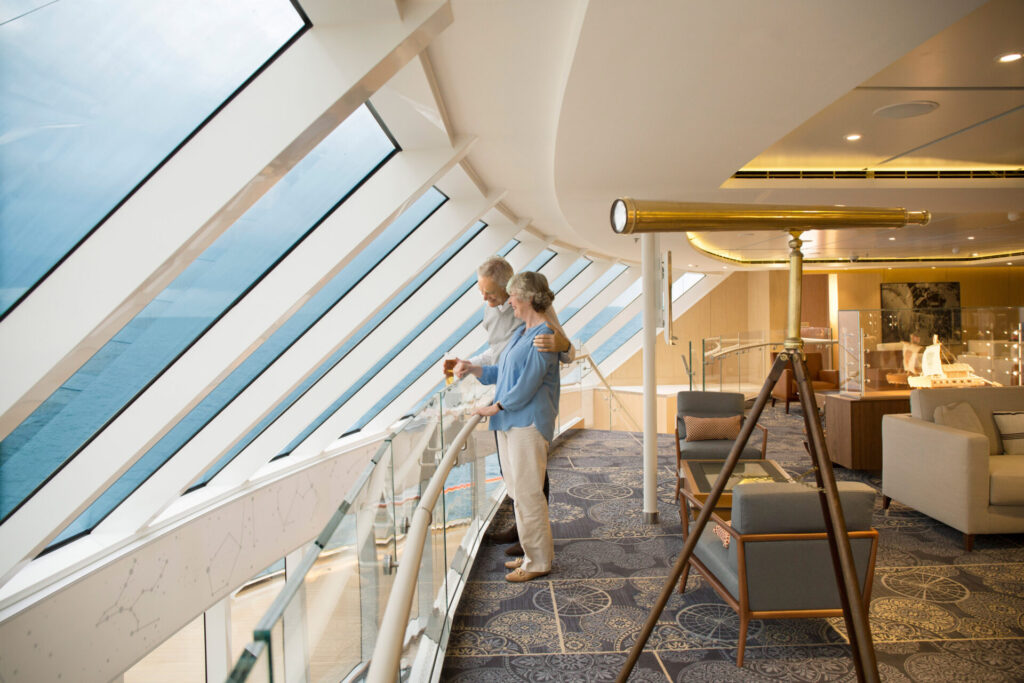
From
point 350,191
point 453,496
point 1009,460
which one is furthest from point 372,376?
point 1009,460

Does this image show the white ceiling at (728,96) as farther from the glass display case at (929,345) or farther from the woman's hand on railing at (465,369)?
the woman's hand on railing at (465,369)

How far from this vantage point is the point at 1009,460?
185 inches

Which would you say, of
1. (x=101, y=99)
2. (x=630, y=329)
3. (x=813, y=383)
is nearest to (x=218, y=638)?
(x=101, y=99)

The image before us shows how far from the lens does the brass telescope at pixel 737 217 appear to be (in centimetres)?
141

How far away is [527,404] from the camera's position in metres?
3.42

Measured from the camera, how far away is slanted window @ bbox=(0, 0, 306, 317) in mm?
2660

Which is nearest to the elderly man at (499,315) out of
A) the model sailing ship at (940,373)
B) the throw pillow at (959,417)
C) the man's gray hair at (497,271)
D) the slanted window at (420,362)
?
the man's gray hair at (497,271)

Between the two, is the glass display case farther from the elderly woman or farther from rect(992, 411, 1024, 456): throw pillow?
the elderly woman

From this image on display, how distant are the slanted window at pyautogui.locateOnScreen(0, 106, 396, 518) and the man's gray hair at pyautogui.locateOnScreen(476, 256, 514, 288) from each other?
1.14 metres

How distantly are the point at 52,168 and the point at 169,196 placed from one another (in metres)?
0.49

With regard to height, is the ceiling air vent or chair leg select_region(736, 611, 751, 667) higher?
the ceiling air vent

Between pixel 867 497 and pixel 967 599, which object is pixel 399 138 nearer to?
pixel 867 497

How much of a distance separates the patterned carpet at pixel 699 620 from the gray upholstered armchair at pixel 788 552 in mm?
268

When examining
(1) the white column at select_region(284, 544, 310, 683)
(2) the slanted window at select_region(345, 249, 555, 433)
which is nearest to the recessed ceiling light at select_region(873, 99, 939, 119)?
(1) the white column at select_region(284, 544, 310, 683)
